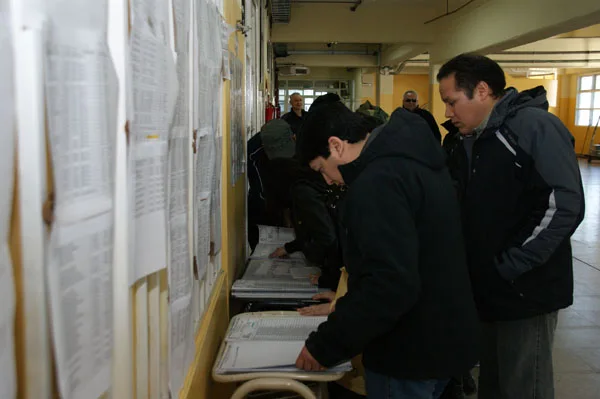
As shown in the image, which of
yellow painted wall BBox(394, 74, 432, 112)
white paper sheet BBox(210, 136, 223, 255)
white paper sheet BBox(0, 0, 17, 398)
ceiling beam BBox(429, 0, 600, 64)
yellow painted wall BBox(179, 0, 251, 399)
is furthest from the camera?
yellow painted wall BBox(394, 74, 432, 112)

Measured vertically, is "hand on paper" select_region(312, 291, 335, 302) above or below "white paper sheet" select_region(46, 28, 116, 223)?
below

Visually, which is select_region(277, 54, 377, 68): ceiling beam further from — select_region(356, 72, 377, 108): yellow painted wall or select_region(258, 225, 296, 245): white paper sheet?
select_region(258, 225, 296, 245): white paper sheet

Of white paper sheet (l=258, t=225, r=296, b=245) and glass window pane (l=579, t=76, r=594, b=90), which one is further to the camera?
glass window pane (l=579, t=76, r=594, b=90)

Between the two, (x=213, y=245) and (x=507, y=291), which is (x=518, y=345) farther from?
(x=213, y=245)

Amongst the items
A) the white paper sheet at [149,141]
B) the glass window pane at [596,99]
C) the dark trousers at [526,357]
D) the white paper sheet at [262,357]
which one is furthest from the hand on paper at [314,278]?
the glass window pane at [596,99]

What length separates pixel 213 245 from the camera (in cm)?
169

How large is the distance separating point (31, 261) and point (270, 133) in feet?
8.45

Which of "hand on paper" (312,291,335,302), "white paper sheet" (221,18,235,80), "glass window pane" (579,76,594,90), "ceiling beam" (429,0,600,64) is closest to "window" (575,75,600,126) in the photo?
"glass window pane" (579,76,594,90)

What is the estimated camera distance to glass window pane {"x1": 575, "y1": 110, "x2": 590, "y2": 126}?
1812 centimetres

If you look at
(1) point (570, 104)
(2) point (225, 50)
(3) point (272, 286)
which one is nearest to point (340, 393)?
(3) point (272, 286)

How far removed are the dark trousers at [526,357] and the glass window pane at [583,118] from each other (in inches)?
744

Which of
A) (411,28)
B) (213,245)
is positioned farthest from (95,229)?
(411,28)

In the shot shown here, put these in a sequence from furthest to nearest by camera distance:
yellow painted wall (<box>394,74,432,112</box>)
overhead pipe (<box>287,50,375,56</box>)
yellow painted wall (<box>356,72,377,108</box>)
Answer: yellow painted wall (<box>394,74,432,112</box>) → yellow painted wall (<box>356,72,377,108</box>) → overhead pipe (<box>287,50,375,56</box>)

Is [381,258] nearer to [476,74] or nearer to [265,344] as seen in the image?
[265,344]
